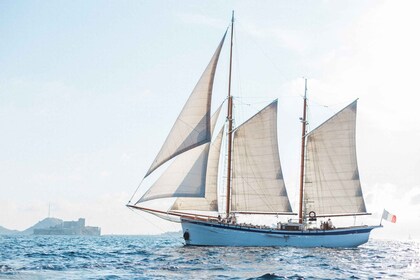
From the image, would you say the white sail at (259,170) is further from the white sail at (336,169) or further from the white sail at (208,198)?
the white sail at (336,169)

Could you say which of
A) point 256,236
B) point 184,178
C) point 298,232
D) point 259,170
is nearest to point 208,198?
point 184,178

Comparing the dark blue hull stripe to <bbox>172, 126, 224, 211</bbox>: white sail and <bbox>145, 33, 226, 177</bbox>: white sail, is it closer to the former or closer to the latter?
<bbox>172, 126, 224, 211</bbox>: white sail

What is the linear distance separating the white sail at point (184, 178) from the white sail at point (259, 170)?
767 cm

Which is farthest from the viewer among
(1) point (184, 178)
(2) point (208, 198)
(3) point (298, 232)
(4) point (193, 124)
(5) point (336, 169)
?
(5) point (336, 169)

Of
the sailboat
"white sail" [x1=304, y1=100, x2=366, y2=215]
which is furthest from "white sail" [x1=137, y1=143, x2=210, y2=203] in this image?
"white sail" [x1=304, y1=100, x2=366, y2=215]

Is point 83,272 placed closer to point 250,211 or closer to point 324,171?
point 250,211

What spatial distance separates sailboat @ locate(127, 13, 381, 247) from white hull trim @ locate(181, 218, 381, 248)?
105 millimetres

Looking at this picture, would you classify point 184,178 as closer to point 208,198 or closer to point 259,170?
point 208,198

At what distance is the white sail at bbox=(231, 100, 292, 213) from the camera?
2477 inches

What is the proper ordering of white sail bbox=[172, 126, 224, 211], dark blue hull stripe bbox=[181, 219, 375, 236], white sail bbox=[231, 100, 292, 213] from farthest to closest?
1. white sail bbox=[231, 100, 292, 213]
2. dark blue hull stripe bbox=[181, 219, 375, 236]
3. white sail bbox=[172, 126, 224, 211]

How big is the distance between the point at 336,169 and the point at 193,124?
65.9ft

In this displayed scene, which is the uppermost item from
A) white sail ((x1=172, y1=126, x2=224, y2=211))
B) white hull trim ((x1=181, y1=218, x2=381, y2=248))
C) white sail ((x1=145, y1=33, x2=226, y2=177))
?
white sail ((x1=145, y1=33, x2=226, y2=177))

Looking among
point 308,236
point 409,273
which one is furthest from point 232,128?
point 409,273

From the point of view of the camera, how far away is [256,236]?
200ft
